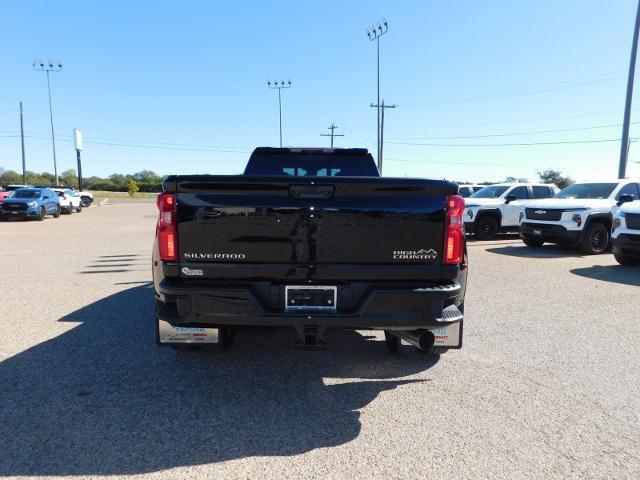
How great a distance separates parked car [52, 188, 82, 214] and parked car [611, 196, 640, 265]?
90.7 feet

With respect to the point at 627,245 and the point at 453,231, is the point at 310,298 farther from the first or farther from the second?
the point at 627,245

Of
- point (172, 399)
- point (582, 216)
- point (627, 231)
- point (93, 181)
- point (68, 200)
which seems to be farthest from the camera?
point (93, 181)

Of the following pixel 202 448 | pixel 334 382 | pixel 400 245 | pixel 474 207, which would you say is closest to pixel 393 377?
pixel 334 382

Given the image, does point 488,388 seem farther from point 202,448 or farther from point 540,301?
point 540,301

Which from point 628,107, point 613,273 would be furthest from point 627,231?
point 628,107

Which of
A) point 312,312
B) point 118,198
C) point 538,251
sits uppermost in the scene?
point 312,312

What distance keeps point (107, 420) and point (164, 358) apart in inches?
44.5

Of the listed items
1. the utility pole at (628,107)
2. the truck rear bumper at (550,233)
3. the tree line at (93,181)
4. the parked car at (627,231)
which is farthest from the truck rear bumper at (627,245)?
the tree line at (93,181)

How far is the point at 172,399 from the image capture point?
336cm

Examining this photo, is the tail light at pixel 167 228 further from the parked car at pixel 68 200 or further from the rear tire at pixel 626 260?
the parked car at pixel 68 200

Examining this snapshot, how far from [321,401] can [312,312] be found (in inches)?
30.2

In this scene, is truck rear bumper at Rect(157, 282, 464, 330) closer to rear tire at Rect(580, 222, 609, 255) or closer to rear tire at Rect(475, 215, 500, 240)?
rear tire at Rect(580, 222, 609, 255)

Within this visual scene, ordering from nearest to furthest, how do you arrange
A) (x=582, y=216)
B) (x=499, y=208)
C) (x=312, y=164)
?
(x=312, y=164)
(x=582, y=216)
(x=499, y=208)

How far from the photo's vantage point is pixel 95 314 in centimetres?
559
